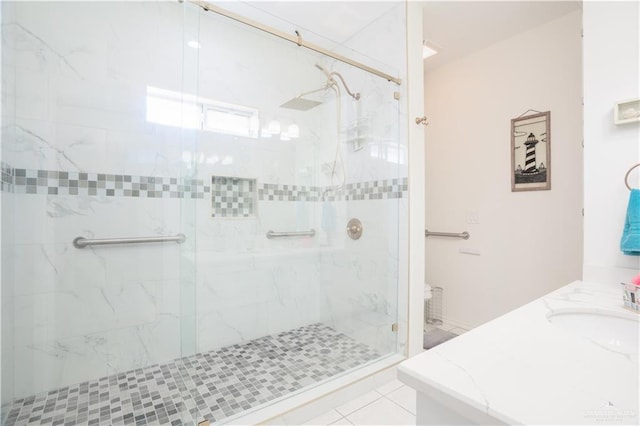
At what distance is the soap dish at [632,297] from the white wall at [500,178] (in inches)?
49.3

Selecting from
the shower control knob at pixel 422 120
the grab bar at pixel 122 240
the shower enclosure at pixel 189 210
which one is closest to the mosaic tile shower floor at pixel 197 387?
the shower enclosure at pixel 189 210

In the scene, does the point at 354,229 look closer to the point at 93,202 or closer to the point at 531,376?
the point at 93,202

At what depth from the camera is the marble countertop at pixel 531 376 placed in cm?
47

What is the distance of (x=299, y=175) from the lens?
2.54 metres

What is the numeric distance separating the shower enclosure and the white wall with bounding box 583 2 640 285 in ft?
3.15

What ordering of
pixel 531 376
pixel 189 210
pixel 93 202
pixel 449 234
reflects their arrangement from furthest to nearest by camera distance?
pixel 449 234 → pixel 189 210 → pixel 93 202 → pixel 531 376

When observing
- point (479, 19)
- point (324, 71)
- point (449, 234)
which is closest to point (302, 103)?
point (324, 71)

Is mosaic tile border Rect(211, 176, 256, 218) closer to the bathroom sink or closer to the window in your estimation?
the window

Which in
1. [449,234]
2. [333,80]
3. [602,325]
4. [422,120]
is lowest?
[602,325]

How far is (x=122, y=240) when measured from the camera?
1.82 metres

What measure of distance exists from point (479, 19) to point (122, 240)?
9.28 feet

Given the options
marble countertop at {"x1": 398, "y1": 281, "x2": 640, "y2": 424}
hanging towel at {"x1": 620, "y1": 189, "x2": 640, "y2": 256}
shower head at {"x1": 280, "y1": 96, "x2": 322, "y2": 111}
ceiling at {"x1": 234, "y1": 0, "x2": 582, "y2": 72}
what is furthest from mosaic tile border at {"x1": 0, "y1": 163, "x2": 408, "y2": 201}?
marble countertop at {"x1": 398, "y1": 281, "x2": 640, "y2": 424}

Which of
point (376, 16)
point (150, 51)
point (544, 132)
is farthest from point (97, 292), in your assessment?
point (544, 132)

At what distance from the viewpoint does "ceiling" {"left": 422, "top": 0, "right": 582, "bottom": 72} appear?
6.72ft
